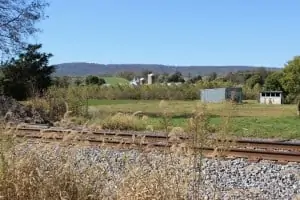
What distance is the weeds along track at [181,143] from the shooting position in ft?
19.5

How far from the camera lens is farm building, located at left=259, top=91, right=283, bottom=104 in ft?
284

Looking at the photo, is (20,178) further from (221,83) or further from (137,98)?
(221,83)

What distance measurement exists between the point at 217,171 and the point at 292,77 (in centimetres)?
8878

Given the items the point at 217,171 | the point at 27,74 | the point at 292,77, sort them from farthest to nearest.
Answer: the point at 292,77, the point at 27,74, the point at 217,171

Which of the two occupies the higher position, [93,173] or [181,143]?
[181,143]

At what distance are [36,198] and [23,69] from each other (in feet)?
130

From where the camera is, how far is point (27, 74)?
149 ft

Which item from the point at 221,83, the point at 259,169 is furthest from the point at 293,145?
the point at 221,83

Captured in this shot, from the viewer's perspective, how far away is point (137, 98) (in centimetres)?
7888

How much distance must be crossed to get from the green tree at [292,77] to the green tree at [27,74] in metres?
51.1

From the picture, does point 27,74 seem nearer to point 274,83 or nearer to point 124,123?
point 124,123

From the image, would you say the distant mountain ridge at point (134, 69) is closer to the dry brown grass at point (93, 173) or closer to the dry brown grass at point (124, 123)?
the dry brown grass at point (124, 123)

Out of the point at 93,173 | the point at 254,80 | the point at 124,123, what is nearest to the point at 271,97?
the point at 254,80

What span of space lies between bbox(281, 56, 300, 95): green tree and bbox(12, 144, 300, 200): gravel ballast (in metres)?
84.2
